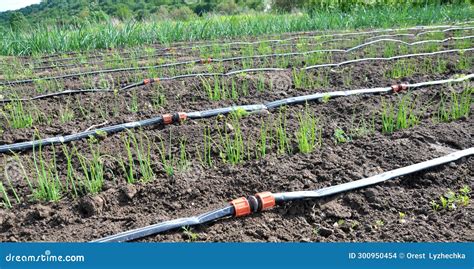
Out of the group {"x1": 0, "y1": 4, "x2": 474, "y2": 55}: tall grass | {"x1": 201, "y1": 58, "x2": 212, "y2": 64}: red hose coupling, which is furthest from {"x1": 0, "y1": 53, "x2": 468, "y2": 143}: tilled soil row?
{"x1": 0, "y1": 4, "x2": 474, "y2": 55}: tall grass

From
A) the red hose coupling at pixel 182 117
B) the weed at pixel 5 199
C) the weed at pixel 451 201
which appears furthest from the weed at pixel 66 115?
the weed at pixel 451 201

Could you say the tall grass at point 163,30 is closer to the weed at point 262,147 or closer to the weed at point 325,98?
the weed at point 325,98

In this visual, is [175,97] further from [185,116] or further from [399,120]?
[399,120]

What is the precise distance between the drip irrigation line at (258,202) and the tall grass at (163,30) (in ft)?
19.5

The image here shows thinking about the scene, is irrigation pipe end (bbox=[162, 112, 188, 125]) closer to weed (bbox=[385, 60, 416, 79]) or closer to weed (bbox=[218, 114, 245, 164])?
weed (bbox=[218, 114, 245, 164])

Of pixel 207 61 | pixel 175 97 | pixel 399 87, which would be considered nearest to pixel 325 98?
pixel 399 87

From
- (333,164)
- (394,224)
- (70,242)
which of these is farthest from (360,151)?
(70,242)

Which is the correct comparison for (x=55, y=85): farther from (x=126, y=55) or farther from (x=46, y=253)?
(x=46, y=253)

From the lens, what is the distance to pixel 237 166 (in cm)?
260

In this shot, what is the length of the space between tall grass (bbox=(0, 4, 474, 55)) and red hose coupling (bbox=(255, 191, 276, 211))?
594cm

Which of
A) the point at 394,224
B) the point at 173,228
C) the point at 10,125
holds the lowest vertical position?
the point at 394,224

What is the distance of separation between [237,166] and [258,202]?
0.51 meters

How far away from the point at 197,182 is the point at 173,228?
469 mm

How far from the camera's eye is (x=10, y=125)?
3400 mm
